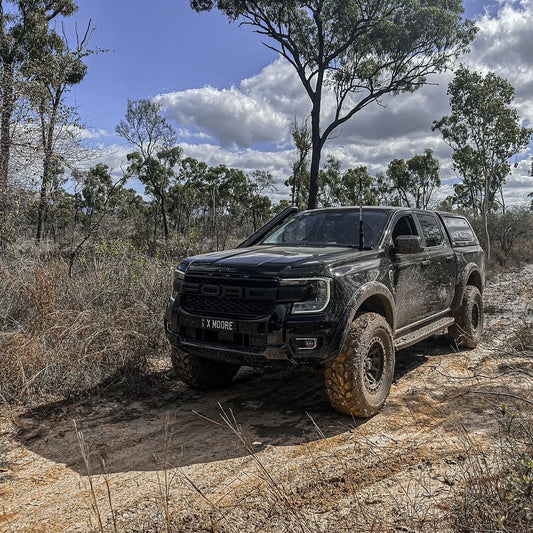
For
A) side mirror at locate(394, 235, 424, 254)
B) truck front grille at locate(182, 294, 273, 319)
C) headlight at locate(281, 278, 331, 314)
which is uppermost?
side mirror at locate(394, 235, 424, 254)

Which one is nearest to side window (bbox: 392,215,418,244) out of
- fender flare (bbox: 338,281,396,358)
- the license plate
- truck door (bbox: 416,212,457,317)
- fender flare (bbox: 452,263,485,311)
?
truck door (bbox: 416,212,457,317)

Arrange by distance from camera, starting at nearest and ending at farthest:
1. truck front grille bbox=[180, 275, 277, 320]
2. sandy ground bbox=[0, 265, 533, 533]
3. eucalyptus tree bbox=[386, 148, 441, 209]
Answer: sandy ground bbox=[0, 265, 533, 533] → truck front grille bbox=[180, 275, 277, 320] → eucalyptus tree bbox=[386, 148, 441, 209]

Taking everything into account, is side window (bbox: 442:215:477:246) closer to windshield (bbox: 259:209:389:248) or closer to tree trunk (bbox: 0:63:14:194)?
windshield (bbox: 259:209:389:248)

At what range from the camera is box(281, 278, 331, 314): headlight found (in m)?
3.74

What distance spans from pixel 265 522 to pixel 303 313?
158cm

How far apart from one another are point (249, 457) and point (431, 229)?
12.7ft

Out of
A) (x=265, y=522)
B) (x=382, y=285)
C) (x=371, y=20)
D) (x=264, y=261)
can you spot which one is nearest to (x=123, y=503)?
(x=265, y=522)

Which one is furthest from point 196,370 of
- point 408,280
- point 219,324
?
point 408,280

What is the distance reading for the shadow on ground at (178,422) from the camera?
3484 millimetres

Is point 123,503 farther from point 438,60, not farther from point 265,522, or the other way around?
point 438,60

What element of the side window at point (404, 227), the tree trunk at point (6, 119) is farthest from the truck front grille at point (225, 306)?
the tree trunk at point (6, 119)

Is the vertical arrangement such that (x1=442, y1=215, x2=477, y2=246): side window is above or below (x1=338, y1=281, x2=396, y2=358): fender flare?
above

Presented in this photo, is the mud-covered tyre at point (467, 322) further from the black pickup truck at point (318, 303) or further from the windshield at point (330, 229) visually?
the windshield at point (330, 229)

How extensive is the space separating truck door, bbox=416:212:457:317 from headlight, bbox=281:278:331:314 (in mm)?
1992
